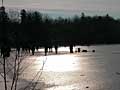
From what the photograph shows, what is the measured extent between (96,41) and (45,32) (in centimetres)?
3365

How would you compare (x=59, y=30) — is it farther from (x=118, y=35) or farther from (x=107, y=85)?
(x=107, y=85)

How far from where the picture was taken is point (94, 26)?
638ft

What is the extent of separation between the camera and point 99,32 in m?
190

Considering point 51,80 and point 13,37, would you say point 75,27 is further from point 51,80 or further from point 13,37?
point 13,37

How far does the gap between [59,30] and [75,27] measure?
14.4 m

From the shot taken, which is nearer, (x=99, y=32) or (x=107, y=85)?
(x=107, y=85)

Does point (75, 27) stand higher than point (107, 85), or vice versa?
point (107, 85)

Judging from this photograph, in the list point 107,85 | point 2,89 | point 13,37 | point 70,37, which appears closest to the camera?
point 13,37

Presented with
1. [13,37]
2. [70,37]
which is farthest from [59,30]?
[13,37]

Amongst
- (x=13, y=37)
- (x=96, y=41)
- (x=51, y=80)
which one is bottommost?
(x=96, y=41)

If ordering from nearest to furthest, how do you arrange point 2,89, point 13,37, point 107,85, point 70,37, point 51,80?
point 13,37, point 2,89, point 107,85, point 51,80, point 70,37

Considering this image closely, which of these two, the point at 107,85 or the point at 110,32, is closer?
the point at 107,85

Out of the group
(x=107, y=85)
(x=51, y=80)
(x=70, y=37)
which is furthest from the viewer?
(x=70, y=37)

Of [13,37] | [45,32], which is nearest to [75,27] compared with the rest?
[45,32]
